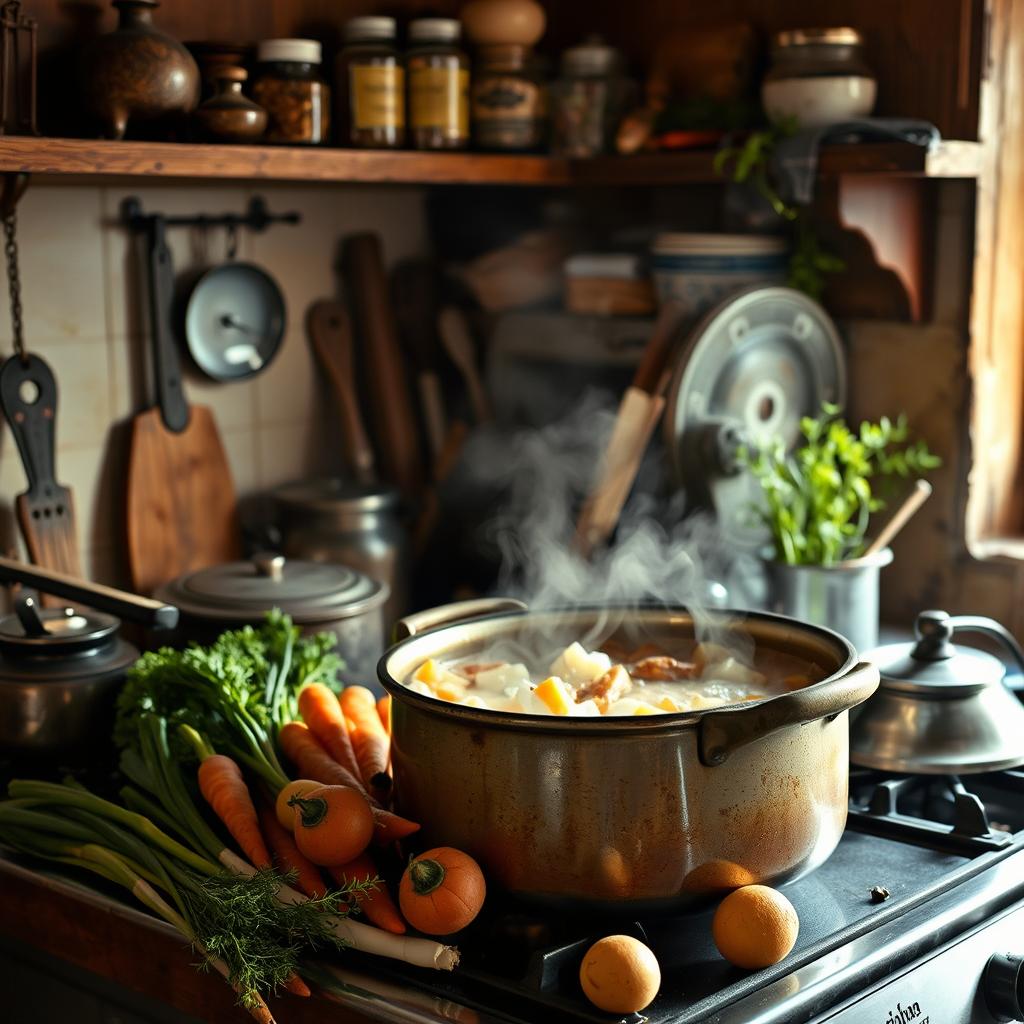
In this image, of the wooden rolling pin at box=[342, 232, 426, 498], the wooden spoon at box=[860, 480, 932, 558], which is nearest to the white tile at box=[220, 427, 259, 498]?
the wooden rolling pin at box=[342, 232, 426, 498]

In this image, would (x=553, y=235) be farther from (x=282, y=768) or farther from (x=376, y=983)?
(x=376, y=983)

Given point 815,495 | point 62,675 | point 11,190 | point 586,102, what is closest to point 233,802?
point 62,675

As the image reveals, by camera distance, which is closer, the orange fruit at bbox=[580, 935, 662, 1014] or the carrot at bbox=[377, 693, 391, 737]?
the orange fruit at bbox=[580, 935, 662, 1014]

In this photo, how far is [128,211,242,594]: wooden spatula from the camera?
221cm

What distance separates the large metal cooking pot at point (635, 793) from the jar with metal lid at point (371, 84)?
43.5 inches

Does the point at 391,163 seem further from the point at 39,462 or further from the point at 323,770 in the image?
the point at 323,770

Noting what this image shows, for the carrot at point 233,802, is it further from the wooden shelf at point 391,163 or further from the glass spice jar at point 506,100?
the glass spice jar at point 506,100

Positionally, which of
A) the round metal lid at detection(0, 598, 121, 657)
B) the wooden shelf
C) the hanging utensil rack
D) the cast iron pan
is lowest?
the round metal lid at detection(0, 598, 121, 657)

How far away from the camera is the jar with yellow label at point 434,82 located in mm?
2180

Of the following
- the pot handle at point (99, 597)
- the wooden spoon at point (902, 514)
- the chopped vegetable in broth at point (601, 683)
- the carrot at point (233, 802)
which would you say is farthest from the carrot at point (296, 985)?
the wooden spoon at point (902, 514)

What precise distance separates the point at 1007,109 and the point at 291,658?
1.35m

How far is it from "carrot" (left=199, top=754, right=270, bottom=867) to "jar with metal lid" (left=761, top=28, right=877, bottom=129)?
1.26 m

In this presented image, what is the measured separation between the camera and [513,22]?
2279mm

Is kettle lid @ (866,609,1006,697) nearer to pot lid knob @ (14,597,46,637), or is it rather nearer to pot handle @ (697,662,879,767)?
pot handle @ (697,662,879,767)
